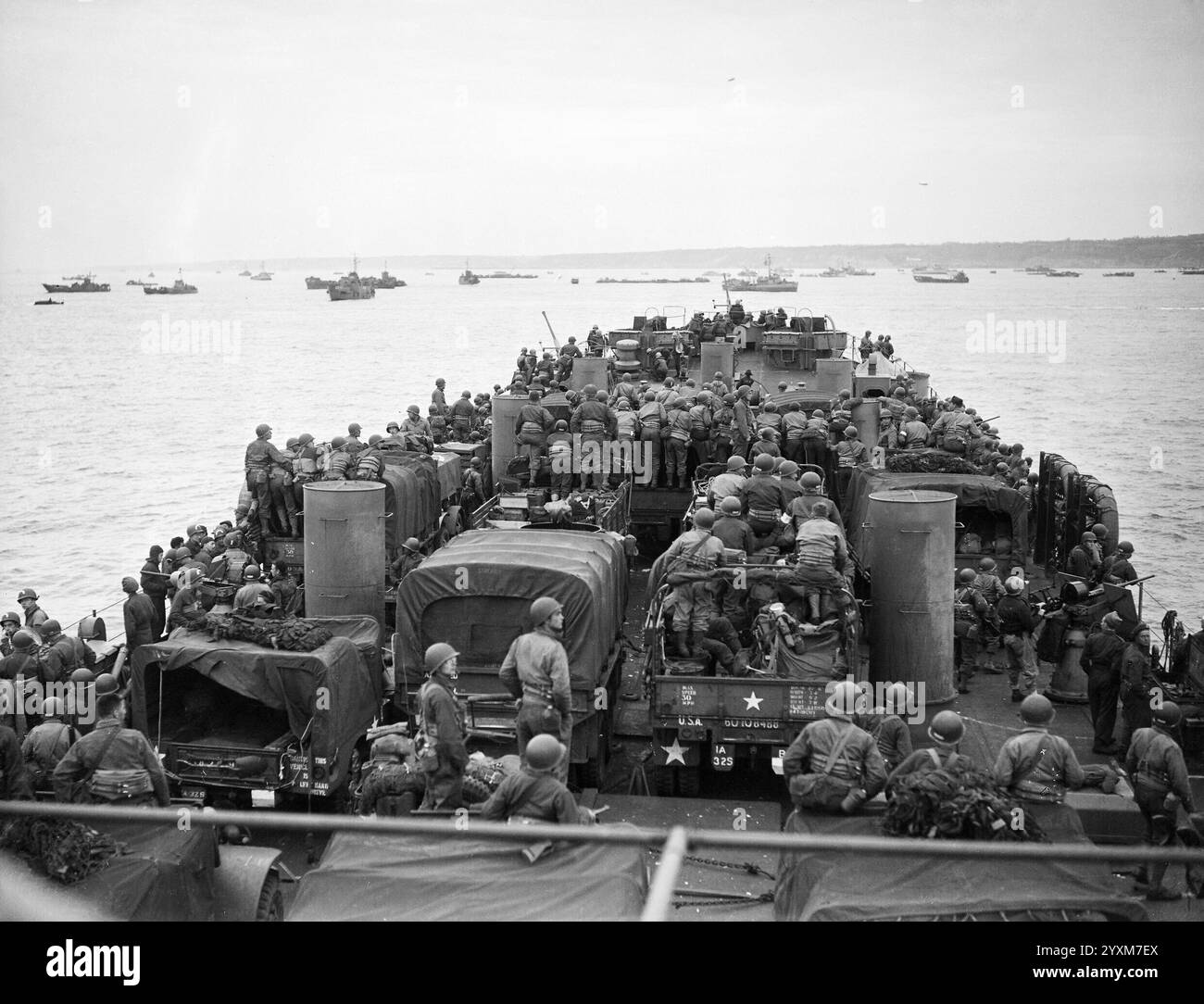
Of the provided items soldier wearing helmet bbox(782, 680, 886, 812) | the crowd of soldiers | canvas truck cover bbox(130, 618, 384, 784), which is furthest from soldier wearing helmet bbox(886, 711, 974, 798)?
the crowd of soldiers

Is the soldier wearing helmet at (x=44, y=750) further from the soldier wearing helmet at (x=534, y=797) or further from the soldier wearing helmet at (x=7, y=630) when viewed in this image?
the soldier wearing helmet at (x=7, y=630)

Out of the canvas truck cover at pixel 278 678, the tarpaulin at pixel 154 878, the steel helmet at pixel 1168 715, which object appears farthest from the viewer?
the canvas truck cover at pixel 278 678

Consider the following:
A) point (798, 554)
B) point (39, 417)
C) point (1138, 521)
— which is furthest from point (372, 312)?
point (798, 554)

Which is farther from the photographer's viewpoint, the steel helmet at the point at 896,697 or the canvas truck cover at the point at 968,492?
the canvas truck cover at the point at 968,492

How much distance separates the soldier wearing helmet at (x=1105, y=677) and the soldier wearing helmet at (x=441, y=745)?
694cm

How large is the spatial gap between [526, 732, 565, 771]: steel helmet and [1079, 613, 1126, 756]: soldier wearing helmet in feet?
24.1

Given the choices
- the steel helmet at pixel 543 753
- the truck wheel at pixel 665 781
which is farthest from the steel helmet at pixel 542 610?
the steel helmet at pixel 543 753

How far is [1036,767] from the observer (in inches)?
360

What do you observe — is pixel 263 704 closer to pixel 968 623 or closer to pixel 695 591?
pixel 695 591

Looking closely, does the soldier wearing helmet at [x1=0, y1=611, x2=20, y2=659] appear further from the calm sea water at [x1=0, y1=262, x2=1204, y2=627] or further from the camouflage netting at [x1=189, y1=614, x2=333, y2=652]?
the calm sea water at [x1=0, y1=262, x2=1204, y2=627]

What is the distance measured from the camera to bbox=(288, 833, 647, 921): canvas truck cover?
6.73 m

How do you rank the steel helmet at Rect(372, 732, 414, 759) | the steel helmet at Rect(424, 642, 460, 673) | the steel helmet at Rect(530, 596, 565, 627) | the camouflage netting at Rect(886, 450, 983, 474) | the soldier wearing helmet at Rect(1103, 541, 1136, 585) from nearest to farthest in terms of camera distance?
1. the steel helmet at Rect(424, 642, 460, 673)
2. the steel helmet at Rect(372, 732, 414, 759)
3. the steel helmet at Rect(530, 596, 565, 627)
4. the soldier wearing helmet at Rect(1103, 541, 1136, 585)
5. the camouflage netting at Rect(886, 450, 983, 474)

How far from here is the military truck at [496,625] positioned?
40.4ft

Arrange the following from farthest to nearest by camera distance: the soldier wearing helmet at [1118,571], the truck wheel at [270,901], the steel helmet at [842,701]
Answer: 1. the soldier wearing helmet at [1118,571]
2. the steel helmet at [842,701]
3. the truck wheel at [270,901]
